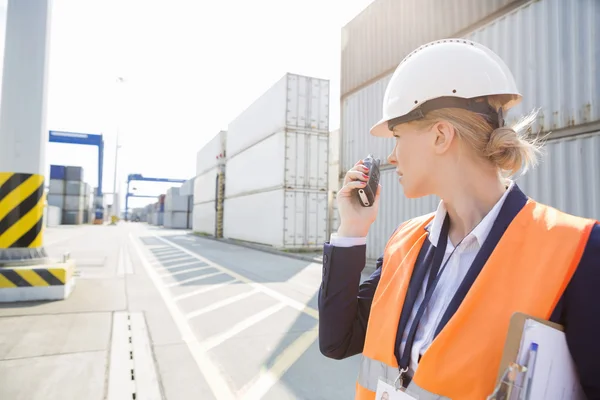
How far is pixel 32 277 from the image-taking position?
5184 millimetres

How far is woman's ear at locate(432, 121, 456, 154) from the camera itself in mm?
1132

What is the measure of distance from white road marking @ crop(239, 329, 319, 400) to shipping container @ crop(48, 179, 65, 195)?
154 feet

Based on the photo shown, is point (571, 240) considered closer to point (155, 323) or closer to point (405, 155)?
point (405, 155)

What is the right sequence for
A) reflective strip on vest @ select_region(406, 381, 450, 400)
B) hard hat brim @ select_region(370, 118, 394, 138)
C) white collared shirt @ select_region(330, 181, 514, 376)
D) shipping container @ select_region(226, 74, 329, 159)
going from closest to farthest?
reflective strip on vest @ select_region(406, 381, 450, 400), white collared shirt @ select_region(330, 181, 514, 376), hard hat brim @ select_region(370, 118, 394, 138), shipping container @ select_region(226, 74, 329, 159)

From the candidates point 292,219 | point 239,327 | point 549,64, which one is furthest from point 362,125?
point 239,327

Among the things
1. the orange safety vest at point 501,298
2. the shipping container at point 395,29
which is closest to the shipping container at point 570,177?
the shipping container at point 395,29

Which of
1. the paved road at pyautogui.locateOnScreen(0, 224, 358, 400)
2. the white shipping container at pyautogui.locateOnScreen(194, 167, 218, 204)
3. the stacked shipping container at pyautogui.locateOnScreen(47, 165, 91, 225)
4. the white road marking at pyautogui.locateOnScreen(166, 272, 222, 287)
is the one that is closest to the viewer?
the paved road at pyautogui.locateOnScreen(0, 224, 358, 400)

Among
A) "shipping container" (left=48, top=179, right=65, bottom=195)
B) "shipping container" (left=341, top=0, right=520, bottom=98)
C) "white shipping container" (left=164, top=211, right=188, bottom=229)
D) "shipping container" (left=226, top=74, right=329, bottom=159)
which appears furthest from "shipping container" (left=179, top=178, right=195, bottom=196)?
"shipping container" (left=341, top=0, right=520, bottom=98)

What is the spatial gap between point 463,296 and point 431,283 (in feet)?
0.64

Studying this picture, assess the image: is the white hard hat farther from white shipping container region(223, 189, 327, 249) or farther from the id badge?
white shipping container region(223, 189, 327, 249)

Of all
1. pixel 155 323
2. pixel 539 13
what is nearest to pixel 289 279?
pixel 155 323

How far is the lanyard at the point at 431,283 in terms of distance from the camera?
109cm

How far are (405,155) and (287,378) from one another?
254cm

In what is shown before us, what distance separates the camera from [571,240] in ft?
2.82
